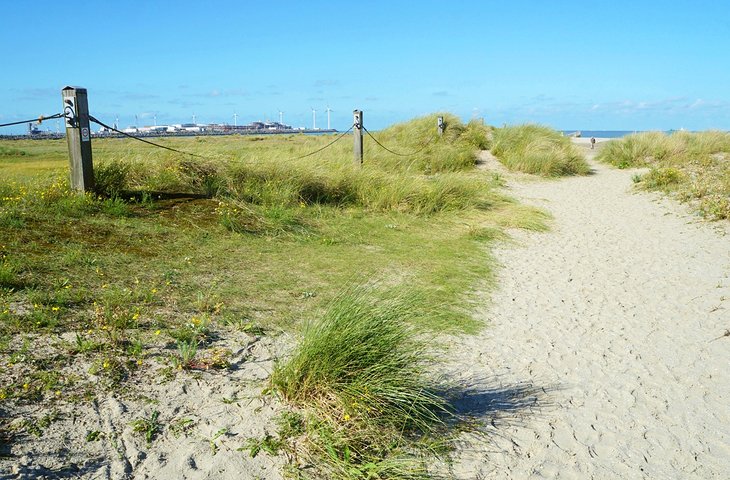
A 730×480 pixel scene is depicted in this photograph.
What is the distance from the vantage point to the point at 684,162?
17172 mm

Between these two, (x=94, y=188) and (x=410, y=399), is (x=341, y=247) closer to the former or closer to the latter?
(x=94, y=188)

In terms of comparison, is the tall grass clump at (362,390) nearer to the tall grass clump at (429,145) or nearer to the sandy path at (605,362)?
the sandy path at (605,362)

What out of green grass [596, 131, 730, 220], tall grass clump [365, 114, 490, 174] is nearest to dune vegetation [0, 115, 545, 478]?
tall grass clump [365, 114, 490, 174]

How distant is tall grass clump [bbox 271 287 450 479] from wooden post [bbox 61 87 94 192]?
4.71 meters

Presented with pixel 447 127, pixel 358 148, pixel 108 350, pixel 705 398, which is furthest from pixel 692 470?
pixel 447 127

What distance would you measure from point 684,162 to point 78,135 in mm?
16150

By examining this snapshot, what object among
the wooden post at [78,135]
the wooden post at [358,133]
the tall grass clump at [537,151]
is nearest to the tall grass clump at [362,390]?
the wooden post at [78,135]

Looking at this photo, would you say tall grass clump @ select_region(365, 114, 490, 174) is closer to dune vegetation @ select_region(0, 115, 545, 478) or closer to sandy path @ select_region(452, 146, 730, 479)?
dune vegetation @ select_region(0, 115, 545, 478)

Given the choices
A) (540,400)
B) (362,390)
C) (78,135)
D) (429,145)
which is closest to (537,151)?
(429,145)

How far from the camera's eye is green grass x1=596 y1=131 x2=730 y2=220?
38.6 feet

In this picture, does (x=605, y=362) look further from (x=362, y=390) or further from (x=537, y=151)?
(x=537, y=151)

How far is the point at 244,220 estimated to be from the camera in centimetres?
790

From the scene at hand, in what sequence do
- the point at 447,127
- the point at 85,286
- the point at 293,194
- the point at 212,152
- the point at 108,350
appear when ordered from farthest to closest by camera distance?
1. the point at 447,127
2. the point at 212,152
3. the point at 293,194
4. the point at 85,286
5. the point at 108,350

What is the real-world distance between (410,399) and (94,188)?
18.2 ft
